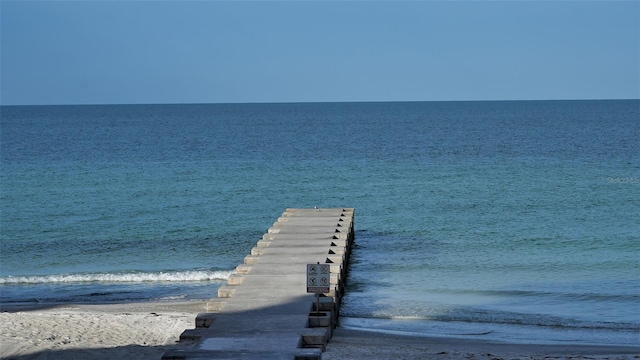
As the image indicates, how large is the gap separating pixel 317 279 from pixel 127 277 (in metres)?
8.84

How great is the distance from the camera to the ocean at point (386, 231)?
61.5 ft

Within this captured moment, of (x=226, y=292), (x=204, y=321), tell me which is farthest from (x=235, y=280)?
(x=204, y=321)

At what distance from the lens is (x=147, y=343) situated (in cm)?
1482

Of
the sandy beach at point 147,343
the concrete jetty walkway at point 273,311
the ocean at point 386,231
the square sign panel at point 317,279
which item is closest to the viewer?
the concrete jetty walkway at point 273,311

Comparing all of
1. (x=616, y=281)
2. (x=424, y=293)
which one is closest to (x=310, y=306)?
(x=424, y=293)

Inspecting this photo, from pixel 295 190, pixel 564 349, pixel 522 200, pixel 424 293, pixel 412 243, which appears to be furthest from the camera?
pixel 295 190

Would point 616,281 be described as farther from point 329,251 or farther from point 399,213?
point 399,213

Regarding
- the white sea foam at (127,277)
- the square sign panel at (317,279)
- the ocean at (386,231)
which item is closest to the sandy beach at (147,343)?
the square sign panel at (317,279)

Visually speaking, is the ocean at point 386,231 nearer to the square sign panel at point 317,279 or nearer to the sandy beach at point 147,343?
the sandy beach at point 147,343

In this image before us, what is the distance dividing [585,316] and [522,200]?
17765 millimetres

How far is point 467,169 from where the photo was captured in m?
48.0

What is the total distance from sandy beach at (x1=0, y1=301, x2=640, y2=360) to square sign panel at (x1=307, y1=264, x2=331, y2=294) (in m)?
0.84

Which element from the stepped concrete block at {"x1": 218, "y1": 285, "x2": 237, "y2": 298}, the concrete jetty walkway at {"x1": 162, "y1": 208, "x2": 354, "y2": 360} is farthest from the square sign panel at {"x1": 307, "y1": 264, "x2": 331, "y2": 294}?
the stepped concrete block at {"x1": 218, "y1": 285, "x2": 237, "y2": 298}

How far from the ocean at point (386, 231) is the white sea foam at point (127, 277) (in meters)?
0.06
